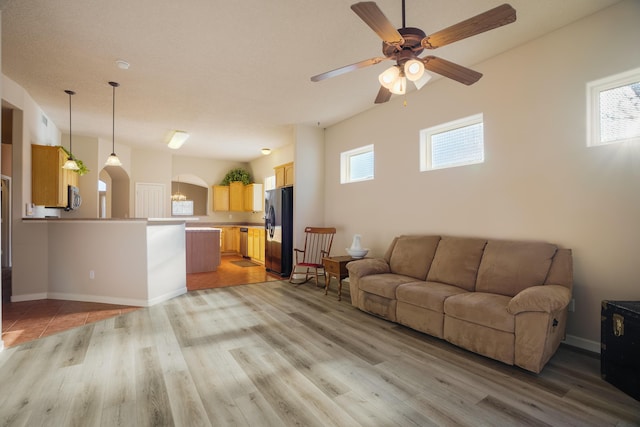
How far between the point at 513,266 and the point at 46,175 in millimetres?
6290

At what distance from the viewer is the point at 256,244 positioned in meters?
7.65

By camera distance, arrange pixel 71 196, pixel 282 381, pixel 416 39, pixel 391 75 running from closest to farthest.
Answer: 1. pixel 416 39
2. pixel 391 75
3. pixel 282 381
4. pixel 71 196

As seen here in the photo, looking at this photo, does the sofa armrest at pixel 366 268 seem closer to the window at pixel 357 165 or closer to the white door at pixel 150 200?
the window at pixel 357 165

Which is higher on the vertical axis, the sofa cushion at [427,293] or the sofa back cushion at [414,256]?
the sofa back cushion at [414,256]

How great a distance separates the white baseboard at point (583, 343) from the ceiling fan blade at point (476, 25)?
9.07 feet

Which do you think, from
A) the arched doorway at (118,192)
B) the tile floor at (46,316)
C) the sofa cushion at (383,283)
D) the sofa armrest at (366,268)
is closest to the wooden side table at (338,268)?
the sofa armrest at (366,268)

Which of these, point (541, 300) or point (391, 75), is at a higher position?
point (391, 75)

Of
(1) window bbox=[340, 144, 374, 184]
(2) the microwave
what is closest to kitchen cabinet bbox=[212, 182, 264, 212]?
(2) the microwave

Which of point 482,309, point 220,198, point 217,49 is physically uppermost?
point 217,49

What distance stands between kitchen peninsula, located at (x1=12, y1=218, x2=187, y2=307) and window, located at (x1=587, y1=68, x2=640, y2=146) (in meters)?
4.91

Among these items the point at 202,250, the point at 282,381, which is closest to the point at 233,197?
the point at 202,250

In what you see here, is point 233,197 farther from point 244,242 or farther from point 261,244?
point 261,244

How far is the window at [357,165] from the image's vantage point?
5.11m

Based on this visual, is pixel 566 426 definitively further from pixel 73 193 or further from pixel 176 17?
pixel 73 193
